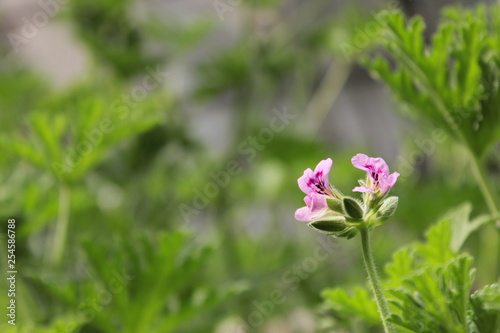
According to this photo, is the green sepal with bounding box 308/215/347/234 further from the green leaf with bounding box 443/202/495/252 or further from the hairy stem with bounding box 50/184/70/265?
the hairy stem with bounding box 50/184/70/265

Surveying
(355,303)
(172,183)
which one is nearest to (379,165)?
(355,303)

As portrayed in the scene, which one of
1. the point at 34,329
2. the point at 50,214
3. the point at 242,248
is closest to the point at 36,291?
the point at 50,214

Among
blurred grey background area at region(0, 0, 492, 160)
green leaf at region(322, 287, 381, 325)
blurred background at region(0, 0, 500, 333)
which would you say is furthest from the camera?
blurred grey background area at region(0, 0, 492, 160)

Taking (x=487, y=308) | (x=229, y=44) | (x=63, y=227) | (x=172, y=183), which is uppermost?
(x=229, y=44)

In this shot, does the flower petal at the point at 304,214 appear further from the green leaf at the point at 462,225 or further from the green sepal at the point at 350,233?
the green leaf at the point at 462,225

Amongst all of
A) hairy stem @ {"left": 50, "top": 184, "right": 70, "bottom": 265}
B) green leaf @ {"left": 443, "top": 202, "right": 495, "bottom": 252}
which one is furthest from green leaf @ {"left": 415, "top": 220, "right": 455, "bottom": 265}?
hairy stem @ {"left": 50, "top": 184, "right": 70, "bottom": 265}

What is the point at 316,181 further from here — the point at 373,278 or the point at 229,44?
the point at 229,44

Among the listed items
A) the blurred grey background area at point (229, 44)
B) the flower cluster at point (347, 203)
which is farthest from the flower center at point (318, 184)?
the blurred grey background area at point (229, 44)
